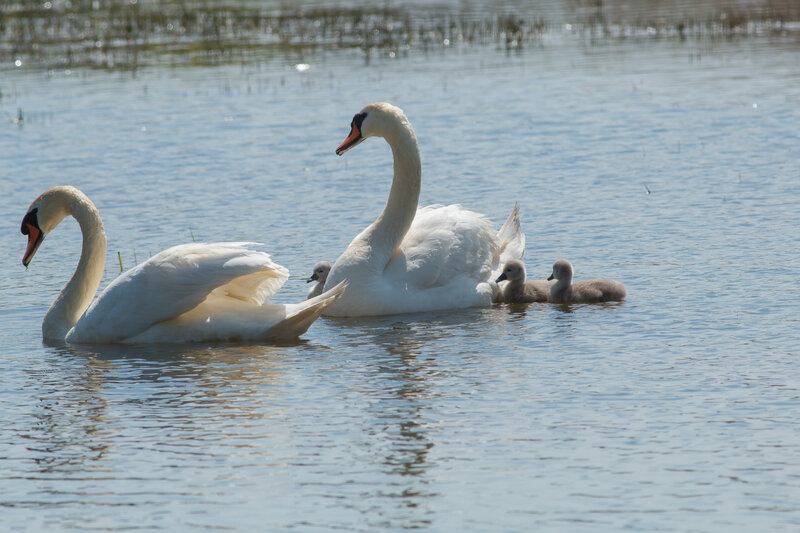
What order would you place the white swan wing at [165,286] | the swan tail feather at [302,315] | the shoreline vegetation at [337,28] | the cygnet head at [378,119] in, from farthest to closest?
1. the shoreline vegetation at [337,28]
2. the cygnet head at [378,119]
3. the swan tail feather at [302,315]
4. the white swan wing at [165,286]

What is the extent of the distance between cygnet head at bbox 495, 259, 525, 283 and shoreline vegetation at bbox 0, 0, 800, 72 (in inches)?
618

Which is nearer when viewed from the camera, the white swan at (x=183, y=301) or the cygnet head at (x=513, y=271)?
the white swan at (x=183, y=301)

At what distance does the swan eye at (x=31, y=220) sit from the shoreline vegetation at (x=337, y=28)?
15.0 meters

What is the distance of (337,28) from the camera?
2877cm

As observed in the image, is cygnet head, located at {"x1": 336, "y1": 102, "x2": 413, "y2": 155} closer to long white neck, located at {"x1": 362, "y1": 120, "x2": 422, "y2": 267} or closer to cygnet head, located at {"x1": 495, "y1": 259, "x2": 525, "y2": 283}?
long white neck, located at {"x1": 362, "y1": 120, "x2": 422, "y2": 267}

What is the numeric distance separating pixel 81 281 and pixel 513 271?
10.5 ft

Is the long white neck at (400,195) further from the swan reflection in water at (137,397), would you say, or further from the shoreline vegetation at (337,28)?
the shoreline vegetation at (337,28)

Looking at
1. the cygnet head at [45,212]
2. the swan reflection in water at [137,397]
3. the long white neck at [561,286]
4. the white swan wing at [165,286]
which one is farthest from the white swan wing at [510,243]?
the cygnet head at [45,212]

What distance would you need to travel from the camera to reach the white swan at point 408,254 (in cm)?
930

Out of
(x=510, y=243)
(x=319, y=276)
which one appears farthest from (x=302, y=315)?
(x=510, y=243)

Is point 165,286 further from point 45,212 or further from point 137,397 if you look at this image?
point 45,212

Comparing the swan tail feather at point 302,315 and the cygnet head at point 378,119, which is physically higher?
the cygnet head at point 378,119

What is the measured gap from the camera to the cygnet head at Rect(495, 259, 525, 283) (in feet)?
31.3

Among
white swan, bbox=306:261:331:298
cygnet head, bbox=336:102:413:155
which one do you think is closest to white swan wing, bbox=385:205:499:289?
white swan, bbox=306:261:331:298
